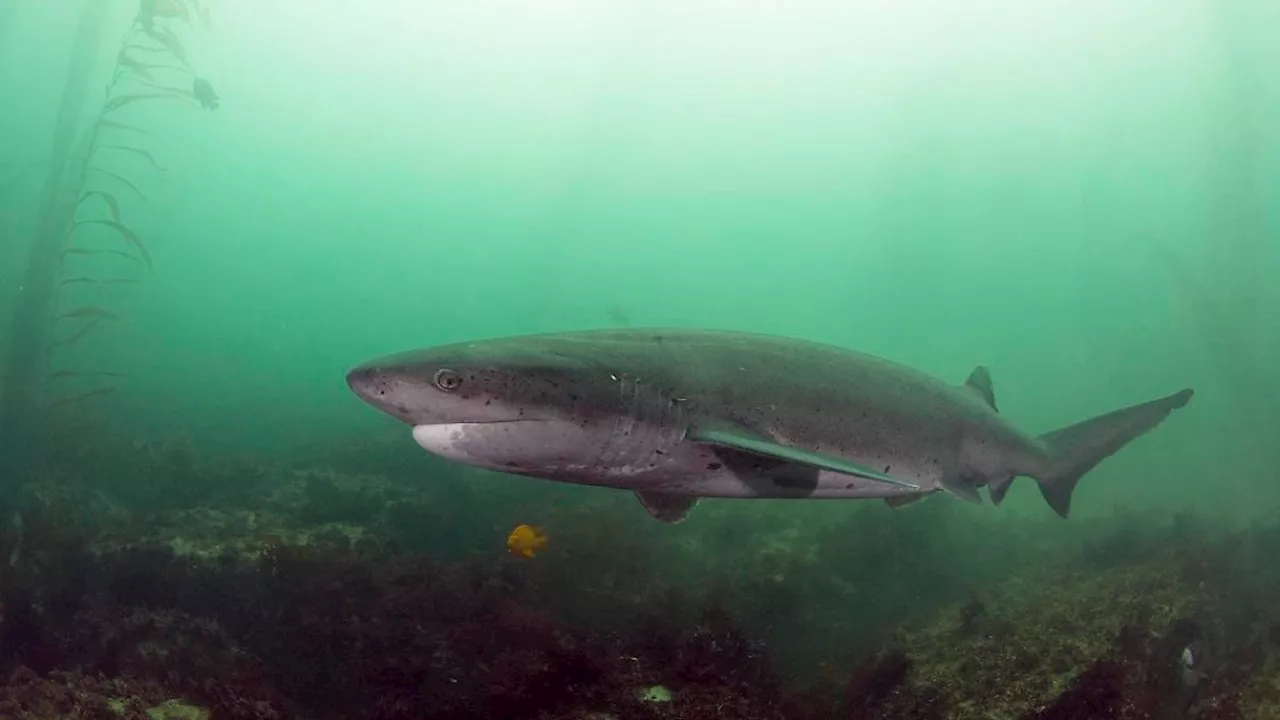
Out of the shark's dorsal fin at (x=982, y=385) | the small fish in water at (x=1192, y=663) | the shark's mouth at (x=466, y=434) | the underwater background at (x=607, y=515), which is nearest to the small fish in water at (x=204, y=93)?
the underwater background at (x=607, y=515)

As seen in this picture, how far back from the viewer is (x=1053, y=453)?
6.03m

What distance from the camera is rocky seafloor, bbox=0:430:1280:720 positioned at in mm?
4352

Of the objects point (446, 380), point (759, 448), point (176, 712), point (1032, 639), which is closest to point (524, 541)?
point (176, 712)

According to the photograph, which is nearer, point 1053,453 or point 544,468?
point 544,468

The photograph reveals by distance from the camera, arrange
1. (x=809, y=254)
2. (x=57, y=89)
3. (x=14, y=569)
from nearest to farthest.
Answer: (x=14, y=569), (x=57, y=89), (x=809, y=254)

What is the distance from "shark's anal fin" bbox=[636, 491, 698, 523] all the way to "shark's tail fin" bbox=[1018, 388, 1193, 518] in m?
3.62

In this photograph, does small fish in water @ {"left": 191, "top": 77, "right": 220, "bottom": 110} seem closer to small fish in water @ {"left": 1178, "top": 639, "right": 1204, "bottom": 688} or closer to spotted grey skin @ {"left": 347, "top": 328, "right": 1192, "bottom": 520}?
spotted grey skin @ {"left": 347, "top": 328, "right": 1192, "bottom": 520}

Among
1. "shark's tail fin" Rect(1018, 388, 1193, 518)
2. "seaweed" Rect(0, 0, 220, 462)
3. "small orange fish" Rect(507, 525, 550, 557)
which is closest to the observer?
"shark's tail fin" Rect(1018, 388, 1193, 518)

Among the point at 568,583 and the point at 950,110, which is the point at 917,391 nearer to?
the point at 568,583

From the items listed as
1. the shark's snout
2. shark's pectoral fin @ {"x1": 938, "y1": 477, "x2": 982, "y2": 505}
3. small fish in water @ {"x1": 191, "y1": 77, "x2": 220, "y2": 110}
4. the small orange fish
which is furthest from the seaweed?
shark's pectoral fin @ {"x1": 938, "y1": 477, "x2": 982, "y2": 505}

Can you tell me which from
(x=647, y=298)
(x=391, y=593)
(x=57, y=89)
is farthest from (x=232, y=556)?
(x=647, y=298)

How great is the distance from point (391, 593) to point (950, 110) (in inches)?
3399

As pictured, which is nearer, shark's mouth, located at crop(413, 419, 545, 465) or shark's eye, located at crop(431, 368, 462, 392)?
shark's eye, located at crop(431, 368, 462, 392)

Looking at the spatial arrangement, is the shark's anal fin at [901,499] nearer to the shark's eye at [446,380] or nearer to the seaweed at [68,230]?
the shark's eye at [446,380]
